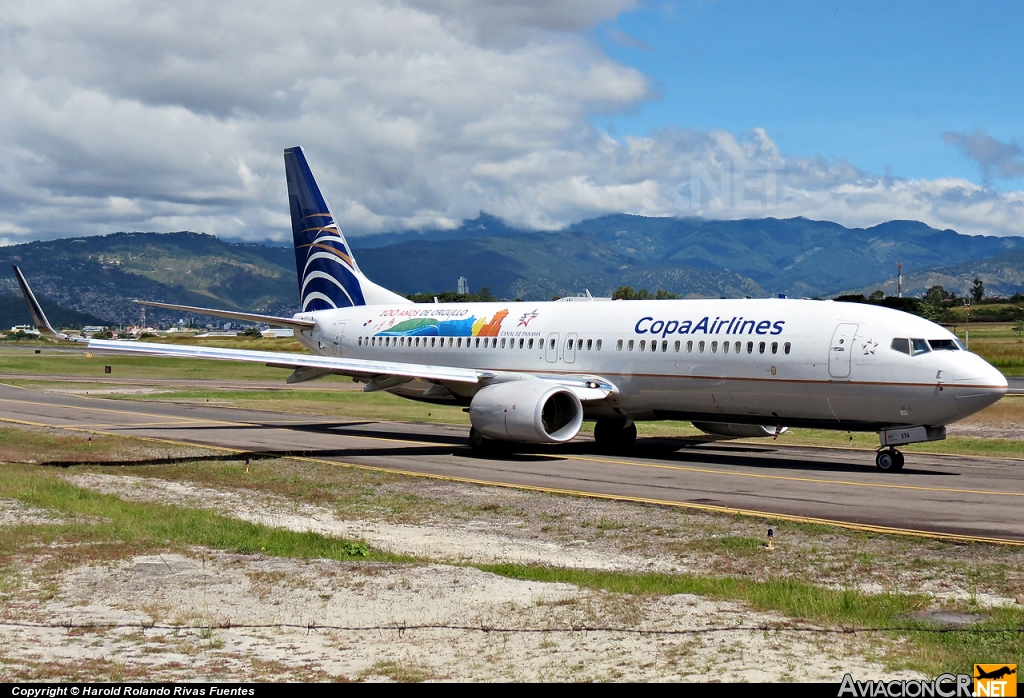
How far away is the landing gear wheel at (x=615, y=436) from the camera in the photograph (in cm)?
3206

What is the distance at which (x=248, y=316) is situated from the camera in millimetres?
34062

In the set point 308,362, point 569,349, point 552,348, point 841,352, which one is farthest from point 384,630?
point 552,348

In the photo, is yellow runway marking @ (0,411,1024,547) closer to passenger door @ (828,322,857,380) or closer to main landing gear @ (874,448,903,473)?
passenger door @ (828,322,857,380)

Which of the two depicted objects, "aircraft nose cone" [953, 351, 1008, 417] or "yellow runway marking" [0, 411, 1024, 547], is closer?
"yellow runway marking" [0, 411, 1024, 547]

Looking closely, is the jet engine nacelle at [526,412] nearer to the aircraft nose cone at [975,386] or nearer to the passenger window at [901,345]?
the passenger window at [901,345]

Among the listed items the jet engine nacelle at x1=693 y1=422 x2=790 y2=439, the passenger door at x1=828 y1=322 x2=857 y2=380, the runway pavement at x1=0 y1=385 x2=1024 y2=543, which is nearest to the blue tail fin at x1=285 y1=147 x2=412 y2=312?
the runway pavement at x1=0 y1=385 x2=1024 y2=543

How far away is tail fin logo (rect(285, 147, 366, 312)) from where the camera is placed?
40406mm

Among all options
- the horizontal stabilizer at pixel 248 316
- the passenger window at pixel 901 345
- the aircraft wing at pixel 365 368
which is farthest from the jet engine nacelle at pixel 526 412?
the passenger window at pixel 901 345

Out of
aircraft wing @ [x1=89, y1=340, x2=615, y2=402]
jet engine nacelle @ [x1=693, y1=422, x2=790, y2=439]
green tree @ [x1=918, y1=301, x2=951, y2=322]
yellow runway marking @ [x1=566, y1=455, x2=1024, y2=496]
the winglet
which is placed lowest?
yellow runway marking @ [x1=566, y1=455, x2=1024, y2=496]

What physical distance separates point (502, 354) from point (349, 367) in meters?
5.18

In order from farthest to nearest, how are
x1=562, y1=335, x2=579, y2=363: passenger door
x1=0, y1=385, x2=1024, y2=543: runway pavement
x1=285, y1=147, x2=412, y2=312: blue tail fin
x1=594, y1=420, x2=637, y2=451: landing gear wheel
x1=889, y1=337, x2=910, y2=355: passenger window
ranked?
x1=285, y1=147, x2=412, y2=312: blue tail fin, x1=594, y1=420, x2=637, y2=451: landing gear wheel, x1=562, y1=335, x2=579, y2=363: passenger door, x1=889, y1=337, x2=910, y2=355: passenger window, x1=0, y1=385, x2=1024, y2=543: runway pavement

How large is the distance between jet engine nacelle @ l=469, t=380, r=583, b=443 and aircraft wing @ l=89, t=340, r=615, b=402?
1.91 ft

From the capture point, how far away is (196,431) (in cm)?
3591

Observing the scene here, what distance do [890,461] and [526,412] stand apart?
928 cm
